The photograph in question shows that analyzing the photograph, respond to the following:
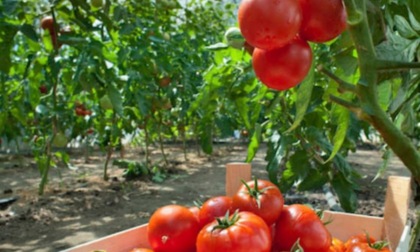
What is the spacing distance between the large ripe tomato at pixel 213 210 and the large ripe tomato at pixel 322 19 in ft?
1.78

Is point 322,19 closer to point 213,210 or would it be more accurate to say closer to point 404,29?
point 404,29

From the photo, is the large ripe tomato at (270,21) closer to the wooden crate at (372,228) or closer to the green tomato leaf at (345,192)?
the wooden crate at (372,228)

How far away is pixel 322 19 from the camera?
55cm

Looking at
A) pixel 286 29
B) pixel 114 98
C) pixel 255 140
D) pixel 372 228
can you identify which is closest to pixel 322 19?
pixel 286 29

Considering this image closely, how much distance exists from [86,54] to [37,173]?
11.4 feet

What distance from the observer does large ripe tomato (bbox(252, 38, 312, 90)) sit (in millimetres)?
577

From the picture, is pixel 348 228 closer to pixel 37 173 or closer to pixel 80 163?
pixel 37 173

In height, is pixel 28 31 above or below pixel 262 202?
above

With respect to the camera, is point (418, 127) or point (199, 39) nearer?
point (418, 127)

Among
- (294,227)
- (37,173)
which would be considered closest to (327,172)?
(294,227)

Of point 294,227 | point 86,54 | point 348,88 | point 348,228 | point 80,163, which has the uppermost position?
point 86,54

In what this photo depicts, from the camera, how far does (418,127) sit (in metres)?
1.92

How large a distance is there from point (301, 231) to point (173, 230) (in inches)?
11.2

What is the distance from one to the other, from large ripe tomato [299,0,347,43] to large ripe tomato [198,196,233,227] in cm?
54
